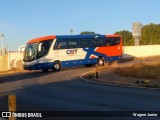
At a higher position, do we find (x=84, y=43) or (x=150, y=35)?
(x=150, y=35)

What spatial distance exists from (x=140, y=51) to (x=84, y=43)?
2280 cm

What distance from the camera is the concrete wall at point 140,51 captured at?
59.9 meters

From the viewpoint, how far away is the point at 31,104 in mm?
15734

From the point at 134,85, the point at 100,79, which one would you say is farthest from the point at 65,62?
the point at 134,85

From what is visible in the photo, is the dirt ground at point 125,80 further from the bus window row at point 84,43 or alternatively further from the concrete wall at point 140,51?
the concrete wall at point 140,51

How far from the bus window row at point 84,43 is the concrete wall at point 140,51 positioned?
16543mm

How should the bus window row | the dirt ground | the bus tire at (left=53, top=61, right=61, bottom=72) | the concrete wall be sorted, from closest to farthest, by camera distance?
1. the dirt ground
2. the bus tire at (left=53, top=61, right=61, bottom=72)
3. the bus window row
4. the concrete wall

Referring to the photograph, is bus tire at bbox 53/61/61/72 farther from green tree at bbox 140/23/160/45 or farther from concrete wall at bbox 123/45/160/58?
green tree at bbox 140/23/160/45

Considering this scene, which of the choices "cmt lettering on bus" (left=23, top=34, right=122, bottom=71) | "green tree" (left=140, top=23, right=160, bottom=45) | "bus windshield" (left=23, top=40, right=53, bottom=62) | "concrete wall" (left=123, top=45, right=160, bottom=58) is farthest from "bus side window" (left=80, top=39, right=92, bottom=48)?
→ "green tree" (left=140, top=23, right=160, bottom=45)

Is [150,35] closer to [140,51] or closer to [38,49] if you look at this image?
[140,51]

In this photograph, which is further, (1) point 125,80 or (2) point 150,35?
(2) point 150,35

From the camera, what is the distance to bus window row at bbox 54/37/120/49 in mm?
38344

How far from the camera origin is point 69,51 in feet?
Result: 127

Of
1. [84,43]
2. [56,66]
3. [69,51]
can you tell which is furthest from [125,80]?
[84,43]
